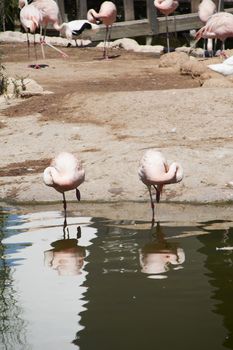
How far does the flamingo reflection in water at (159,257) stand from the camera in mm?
6363

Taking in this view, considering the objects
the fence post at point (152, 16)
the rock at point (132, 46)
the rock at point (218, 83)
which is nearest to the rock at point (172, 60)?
the rock at point (218, 83)

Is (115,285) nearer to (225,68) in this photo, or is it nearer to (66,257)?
(66,257)

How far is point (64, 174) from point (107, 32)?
1030 cm

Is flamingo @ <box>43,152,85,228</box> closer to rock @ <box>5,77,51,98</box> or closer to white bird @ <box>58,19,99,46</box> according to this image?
rock @ <box>5,77,51,98</box>

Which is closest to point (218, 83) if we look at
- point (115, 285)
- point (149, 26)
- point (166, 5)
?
point (166, 5)

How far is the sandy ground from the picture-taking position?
346 inches

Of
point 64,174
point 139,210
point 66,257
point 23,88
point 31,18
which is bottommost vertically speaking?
point 139,210

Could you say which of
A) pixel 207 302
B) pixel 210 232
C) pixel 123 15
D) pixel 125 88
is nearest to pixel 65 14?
pixel 123 15

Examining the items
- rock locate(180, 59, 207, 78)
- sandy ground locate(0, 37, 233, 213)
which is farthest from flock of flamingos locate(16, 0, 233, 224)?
rock locate(180, 59, 207, 78)

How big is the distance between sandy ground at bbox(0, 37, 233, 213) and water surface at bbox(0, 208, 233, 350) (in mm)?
937

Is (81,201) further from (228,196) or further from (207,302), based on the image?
(207,302)

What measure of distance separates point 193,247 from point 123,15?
15.5 m

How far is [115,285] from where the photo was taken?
602 cm

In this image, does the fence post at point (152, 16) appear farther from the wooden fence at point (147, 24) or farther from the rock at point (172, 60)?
the rock at point (172, 60)
